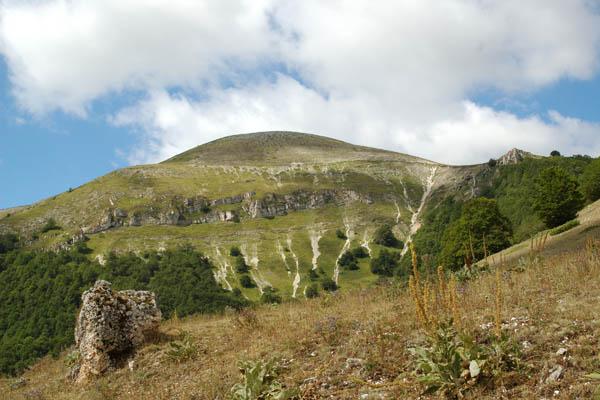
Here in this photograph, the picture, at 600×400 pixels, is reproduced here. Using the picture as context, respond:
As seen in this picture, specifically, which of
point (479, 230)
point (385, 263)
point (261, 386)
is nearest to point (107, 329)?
point (261, 386)

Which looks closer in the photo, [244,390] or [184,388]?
[244,390]

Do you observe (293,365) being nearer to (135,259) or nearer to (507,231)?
(507,231)

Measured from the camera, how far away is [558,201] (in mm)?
70125

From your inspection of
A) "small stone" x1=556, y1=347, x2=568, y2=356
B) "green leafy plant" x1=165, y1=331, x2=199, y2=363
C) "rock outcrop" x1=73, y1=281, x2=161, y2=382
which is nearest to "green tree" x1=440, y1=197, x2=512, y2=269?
"rock outcrop" x1=73, y1=281, x2=161, y2=382

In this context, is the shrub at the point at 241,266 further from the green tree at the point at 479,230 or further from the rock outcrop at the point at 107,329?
the rock outcrop at the point at 107,329

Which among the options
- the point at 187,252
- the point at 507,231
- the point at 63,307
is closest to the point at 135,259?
the point at 187,252

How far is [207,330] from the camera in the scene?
51.6 ft

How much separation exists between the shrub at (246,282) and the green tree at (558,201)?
115 m

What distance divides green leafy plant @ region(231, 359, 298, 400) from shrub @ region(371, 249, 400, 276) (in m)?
175

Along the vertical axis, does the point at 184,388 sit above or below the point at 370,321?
below

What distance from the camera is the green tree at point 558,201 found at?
6988 centimetres

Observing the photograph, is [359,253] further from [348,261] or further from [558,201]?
[558,201]

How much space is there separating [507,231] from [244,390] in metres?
72.3

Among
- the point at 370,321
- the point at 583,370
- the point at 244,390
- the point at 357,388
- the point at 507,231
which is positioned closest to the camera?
the point at 583,370
